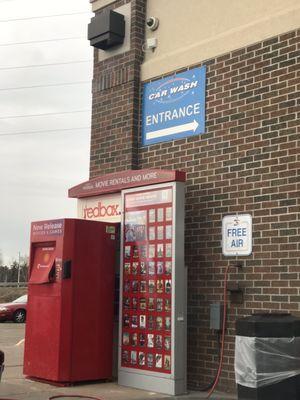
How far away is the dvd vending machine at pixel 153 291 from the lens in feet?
26.8

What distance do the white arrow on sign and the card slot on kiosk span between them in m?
2.39

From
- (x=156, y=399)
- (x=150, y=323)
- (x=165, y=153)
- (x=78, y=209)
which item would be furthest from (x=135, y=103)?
(x=156, y=399)

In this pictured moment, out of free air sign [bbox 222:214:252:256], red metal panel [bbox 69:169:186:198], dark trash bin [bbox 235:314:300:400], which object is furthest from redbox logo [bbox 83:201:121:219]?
dark trash bin [bbox 235:314:300:400]

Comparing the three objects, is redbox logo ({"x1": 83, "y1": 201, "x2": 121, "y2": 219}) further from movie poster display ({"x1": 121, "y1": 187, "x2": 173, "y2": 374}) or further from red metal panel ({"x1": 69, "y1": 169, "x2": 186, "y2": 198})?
movie poster display ({"x1": 121, "y1": 187, "x2": 173, "y2": 374})

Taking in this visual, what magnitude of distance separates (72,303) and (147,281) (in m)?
1.09

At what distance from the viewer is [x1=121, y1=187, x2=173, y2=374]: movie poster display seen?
27.3 feet

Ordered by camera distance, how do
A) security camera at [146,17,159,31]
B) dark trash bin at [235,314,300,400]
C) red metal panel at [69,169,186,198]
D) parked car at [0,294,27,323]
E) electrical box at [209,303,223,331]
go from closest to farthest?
dark trash bin at [235,314,300,400]
electrical box at [209,303,223,331]
red metal panel at [69,169,186,198]
security camera at [146,17,159,31]
parked car at [0,294,27,323]

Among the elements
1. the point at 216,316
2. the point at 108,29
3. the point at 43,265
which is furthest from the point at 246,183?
the point at 108,29

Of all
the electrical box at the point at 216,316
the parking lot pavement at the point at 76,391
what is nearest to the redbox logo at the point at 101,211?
the electrical box at the point at 216,316

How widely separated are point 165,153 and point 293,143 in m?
2.40

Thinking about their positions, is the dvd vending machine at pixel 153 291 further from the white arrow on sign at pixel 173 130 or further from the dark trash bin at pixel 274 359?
the dark trash bin at pixel 274 359

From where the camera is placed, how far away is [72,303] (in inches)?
339

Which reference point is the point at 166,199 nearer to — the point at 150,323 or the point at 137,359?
the point at 150,323

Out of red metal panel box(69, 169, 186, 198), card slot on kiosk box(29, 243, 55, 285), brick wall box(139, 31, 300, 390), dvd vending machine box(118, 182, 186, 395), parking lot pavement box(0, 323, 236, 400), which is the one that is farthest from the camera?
card slot on kiosk box(29, 243, 55, 285)
